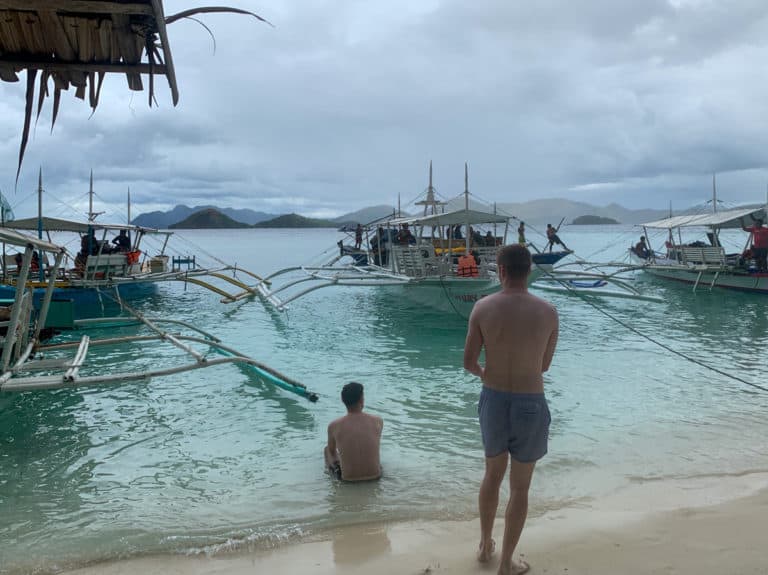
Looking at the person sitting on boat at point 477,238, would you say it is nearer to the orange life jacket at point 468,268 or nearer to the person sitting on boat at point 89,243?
the orange life jacket at point 468,268

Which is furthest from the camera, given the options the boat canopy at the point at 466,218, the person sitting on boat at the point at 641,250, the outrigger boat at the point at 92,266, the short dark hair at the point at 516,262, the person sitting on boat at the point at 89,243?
the person sitting on boat at the point at 641,250

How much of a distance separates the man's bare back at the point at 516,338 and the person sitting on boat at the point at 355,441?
7.35 feet

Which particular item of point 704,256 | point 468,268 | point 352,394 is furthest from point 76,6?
point 704,256

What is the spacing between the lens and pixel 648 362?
449 inches

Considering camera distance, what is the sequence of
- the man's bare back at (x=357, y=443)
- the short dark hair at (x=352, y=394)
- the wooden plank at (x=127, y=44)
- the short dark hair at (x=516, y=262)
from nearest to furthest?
the short dark hair at (x=516, y=262), the wooden plank at (x=127, y=44), the short dark hair at (x=352, y=394), the man's bare back at (x=357, y=443)

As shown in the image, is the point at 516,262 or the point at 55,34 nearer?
the point at 516,262

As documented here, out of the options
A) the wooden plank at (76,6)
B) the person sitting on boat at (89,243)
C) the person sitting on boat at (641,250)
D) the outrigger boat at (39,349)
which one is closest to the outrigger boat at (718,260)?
the person sitting on boat at (641,250)

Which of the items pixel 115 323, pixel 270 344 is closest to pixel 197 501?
pixel 115 323

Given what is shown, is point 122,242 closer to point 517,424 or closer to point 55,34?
point 55,34

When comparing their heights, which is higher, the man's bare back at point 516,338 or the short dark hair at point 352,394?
the man's bare back at point 516,338

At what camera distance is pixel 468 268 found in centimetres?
1534

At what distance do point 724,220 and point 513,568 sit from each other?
867 inches

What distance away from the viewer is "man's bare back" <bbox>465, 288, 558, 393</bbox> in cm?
312

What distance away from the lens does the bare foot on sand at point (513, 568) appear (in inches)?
132
